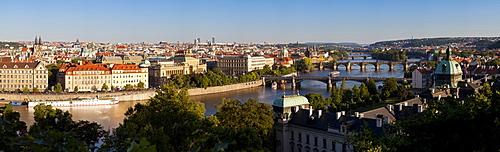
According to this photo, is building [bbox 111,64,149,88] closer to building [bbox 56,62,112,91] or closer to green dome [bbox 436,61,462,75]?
building [bbox 56,62,112,91]

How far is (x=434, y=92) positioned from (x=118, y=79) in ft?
106

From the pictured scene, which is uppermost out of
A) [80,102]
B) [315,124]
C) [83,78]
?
[83,78]

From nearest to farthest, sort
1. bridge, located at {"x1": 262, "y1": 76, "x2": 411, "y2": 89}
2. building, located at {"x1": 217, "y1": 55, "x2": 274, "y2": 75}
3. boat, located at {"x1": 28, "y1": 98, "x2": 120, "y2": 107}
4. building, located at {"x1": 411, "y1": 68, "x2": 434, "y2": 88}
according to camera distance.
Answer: boat, located at {"x1": 28, "y1": 98, "x2": 120, "y2": 107} → building, located at {"x1": 411, "y1": 68, "x2": 434, "y2": 88} → bridge, located at {"x1": 262, "y1": 76, "x2": 411, "y2": 89} → building, located at {"x1": 217, "y1": 55, "x2": 274, "y2": 75}

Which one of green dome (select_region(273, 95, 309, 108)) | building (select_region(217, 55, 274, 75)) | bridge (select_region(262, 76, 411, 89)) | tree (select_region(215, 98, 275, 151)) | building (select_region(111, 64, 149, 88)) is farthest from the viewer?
building (select_region(217, 55, 274, 75))

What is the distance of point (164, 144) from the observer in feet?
44.2

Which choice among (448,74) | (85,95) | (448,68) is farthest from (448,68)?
(85,95)

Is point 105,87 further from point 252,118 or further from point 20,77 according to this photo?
point 252,118

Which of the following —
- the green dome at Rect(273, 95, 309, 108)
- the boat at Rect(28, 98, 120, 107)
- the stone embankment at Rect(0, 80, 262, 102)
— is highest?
the green dome at Rect(273, 95, 309, 108)

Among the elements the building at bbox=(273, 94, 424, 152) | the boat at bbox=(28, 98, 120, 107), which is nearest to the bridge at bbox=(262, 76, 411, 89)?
the boat at bbox=(28, 98, 120, 107)

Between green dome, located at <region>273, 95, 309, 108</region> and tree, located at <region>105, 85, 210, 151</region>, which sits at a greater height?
green dome, located at <region>273, 95, 309, 108</region>

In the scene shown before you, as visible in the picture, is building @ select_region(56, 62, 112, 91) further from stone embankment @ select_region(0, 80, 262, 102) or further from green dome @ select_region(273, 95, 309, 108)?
green dome @ select_region(273, 95, 309, 108)

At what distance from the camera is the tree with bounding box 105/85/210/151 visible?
13797 mm

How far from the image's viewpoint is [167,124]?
17781mm

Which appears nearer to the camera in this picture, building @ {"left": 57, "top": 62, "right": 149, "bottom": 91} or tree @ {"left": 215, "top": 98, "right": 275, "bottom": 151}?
tree @ {"left": 215, "top": 98, "right": 275, "bottom": 151}
